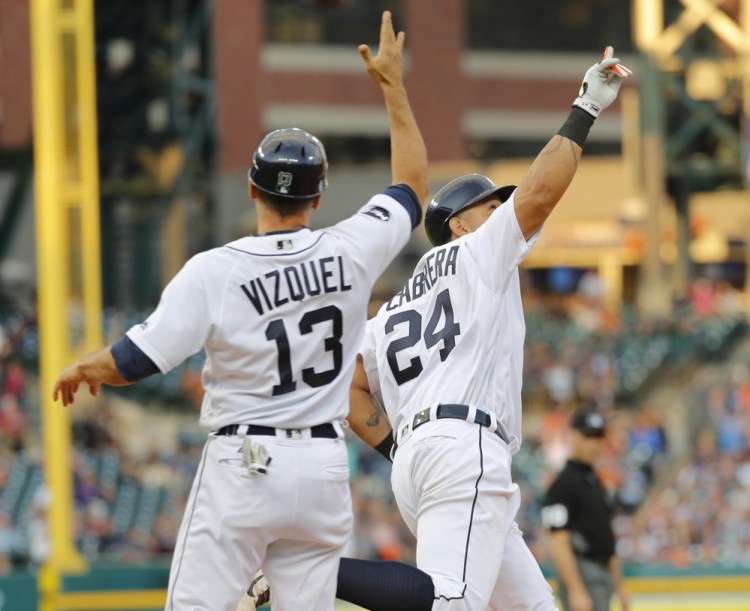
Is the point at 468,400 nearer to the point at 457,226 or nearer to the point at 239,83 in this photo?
the point at 457,226

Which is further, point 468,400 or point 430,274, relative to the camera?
point 430,274

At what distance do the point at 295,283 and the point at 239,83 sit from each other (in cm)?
3180

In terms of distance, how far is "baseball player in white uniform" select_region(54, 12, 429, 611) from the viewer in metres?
4.60

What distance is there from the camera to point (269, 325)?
4.70 m

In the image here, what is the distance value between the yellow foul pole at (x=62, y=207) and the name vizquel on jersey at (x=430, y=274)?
6.39 m

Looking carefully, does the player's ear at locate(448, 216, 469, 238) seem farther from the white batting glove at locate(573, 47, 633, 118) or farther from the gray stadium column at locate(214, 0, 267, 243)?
the gray stadium column at locate(214, 0, 267, 243)

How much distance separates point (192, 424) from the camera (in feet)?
68.4

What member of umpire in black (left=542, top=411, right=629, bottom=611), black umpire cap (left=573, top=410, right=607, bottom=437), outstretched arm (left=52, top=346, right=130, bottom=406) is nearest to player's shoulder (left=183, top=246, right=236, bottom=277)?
outstretched arm (left=52, top=346, right=130, bottom=406)

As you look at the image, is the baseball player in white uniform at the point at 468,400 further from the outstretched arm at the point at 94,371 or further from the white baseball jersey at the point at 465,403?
the outstretched arm at the point at 94,371

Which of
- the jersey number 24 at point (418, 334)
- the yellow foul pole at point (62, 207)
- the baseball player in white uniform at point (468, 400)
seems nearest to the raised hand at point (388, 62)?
the baseball player in white uniform at point (468, 400)

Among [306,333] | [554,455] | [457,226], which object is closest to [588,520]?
[457,226]

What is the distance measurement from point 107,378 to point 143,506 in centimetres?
1246

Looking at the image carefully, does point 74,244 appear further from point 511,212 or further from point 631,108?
point 631,108

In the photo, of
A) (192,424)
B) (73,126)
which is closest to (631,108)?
(192,424)
